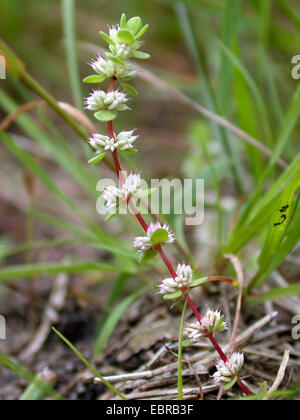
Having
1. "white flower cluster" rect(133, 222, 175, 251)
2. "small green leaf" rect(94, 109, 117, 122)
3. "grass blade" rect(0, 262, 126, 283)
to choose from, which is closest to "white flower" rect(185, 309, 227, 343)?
"white flower cluster" rect(133, 222, 175, 251)

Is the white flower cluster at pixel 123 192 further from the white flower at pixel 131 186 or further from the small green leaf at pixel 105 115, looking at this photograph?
the small green leaf at pixel 105 115

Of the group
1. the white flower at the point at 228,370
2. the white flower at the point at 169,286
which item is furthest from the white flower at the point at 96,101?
the white flower at the point at 228,370

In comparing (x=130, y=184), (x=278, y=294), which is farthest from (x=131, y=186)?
(x=278, y=294)

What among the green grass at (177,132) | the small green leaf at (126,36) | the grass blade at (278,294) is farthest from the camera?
the green grass at (177,132)

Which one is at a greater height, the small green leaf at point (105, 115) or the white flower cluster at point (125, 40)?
the white flower cluster at point (125, 40)

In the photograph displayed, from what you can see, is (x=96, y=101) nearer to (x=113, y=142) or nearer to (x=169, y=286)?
(x=113, y=142)

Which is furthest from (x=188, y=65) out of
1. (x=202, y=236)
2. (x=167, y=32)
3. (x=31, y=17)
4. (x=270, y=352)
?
(x=270, y=352)
